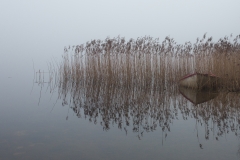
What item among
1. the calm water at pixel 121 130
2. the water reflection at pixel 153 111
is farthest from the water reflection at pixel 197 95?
the calm water at pixel 121 130

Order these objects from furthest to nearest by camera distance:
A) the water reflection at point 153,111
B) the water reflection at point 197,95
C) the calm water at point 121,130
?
the water reflection at point 197,95 < the water reflection at point 153,111 < the calm water at point 121,130

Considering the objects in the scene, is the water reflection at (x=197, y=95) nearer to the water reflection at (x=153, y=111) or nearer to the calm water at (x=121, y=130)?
the water reflection at (x=153, y=111)

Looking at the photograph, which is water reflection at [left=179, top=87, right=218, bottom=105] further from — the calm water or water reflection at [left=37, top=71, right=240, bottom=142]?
the calm water

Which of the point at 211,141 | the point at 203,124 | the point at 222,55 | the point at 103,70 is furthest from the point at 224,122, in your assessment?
the point at 103,70

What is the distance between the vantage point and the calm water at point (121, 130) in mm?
2133

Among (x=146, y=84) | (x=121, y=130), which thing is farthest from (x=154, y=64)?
(x=121, y=130)

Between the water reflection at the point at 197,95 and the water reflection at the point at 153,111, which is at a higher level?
the water reflection at the point at 197,95

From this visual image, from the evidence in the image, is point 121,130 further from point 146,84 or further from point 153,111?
point 146,84

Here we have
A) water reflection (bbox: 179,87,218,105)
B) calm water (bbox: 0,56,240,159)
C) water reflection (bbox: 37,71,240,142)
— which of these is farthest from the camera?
water reflection (bbox: 179,87,218,105)

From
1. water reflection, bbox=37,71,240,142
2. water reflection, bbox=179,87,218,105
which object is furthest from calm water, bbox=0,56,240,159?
water reflection, bbox=179,87,218,105

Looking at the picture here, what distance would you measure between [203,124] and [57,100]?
2975mm

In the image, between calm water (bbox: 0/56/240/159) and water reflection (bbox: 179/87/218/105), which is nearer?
calm water (bbox: 0/56/240/159)

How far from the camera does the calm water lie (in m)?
2.13

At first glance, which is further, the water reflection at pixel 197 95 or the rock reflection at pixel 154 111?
the water reflection at pixel 197 95
